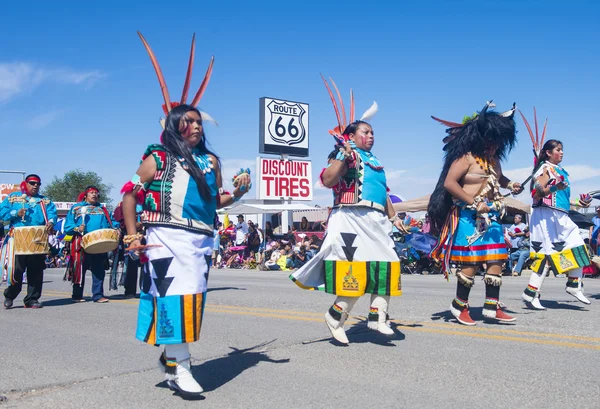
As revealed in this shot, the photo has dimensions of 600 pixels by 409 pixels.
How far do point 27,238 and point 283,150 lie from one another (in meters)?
24.4

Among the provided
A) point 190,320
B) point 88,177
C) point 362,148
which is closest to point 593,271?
point 362,148

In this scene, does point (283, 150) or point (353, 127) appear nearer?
point (353, 127)

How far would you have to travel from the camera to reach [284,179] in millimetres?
32312

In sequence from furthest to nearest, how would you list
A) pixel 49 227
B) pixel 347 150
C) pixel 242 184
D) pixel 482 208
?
pixel 49 227
pixel 482 208
pixel 347 150
pixel 242 184

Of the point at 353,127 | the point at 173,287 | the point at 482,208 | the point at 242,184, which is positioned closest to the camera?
the point at 173,287

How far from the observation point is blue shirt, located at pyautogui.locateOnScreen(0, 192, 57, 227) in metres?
8.97

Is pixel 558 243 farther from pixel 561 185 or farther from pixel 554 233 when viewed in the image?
pixel 561 185

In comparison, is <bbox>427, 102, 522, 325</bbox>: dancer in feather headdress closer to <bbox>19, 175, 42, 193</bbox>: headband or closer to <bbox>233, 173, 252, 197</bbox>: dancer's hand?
<bbox>233, 173, 252, 197</bbox>: dancer's hand

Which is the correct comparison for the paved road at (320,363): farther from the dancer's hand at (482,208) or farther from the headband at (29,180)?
the headband at (29,180)

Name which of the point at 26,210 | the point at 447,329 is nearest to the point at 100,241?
the point at 26,210

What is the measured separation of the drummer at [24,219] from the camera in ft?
29.5

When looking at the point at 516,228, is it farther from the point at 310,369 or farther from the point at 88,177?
the point at 88,177

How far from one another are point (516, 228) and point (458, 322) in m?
11.4

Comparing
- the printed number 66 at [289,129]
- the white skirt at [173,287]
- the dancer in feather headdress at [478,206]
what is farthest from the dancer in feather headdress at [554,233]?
the printed number 66 at [289,129]
